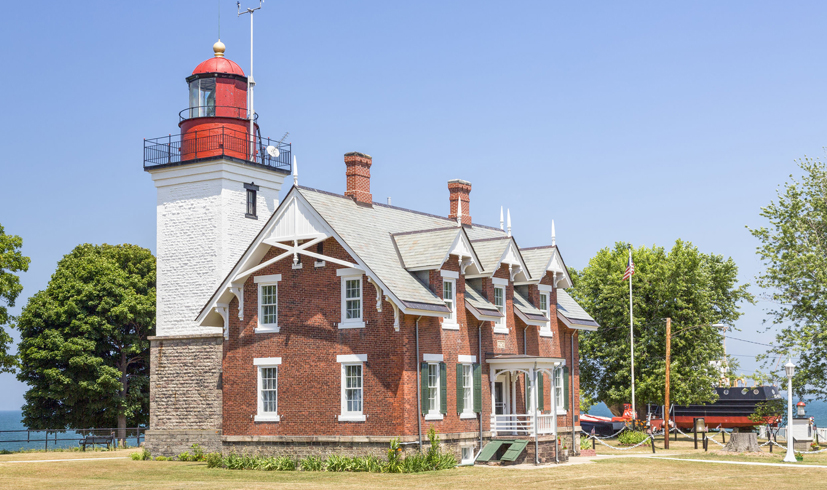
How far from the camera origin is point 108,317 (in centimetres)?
5112

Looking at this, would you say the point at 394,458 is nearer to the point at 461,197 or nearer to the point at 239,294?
the point at 239,294

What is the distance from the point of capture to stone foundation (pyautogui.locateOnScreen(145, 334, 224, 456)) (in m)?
36.5

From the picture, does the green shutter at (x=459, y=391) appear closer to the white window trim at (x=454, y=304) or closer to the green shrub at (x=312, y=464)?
the white window trim at (x=454, y=304)

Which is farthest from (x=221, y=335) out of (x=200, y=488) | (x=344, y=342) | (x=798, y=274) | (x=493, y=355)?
(x=798, y=274)

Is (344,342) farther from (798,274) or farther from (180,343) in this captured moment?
(798,274)

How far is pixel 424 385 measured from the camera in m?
30.2

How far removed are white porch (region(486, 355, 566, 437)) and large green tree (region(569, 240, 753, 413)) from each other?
56.2 ft

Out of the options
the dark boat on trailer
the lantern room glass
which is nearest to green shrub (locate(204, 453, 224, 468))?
the lantern room glass

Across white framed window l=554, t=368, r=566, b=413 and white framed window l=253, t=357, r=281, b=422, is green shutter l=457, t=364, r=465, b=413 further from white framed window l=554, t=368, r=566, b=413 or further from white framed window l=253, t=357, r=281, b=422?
white framed window l=554, t=368, r=566, b=413

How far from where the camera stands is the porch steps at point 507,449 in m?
30.9

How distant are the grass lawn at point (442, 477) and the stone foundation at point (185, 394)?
11.4 feet

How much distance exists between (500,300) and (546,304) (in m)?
3.46

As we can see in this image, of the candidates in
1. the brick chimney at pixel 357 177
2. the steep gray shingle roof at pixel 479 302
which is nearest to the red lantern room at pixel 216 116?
the brick chimney at pixel 357 177

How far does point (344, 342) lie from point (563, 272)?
38.1 feet
